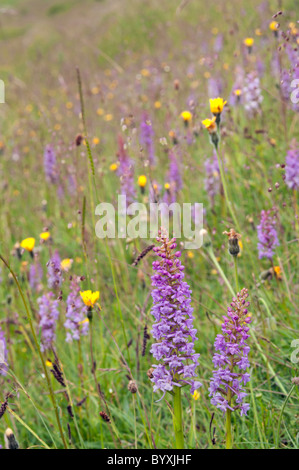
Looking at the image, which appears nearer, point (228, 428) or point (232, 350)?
point (232, 350)

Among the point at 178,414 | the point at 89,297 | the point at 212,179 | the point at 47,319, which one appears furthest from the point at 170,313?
the point at 212,179

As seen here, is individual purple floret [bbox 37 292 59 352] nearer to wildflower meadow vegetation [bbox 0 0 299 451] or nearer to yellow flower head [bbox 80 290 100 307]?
wildflower meadow vegetation [bbox 0 0 299 451]

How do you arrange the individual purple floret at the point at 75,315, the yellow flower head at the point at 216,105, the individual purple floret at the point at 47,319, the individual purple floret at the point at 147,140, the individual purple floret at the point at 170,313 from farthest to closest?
the individual purple floret at the point at 147,140, the individual purple floret at the point at 47,319, the individual purple floret at the point at 75,315, the yellow flower head at the point at 216,105, the individual purple floret at the point at 170,313

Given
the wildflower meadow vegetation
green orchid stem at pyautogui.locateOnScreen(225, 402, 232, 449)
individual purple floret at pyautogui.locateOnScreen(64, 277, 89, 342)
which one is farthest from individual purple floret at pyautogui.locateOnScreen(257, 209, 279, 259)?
green orchid stem at pyautogui.locateOnScreen(225, 402, 232, 449)

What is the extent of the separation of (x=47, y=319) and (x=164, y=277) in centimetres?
136

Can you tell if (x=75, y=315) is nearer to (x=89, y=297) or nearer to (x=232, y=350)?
(x=89, y=297)

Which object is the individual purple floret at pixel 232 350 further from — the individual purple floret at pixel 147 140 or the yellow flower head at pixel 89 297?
the individual purple floret at pixel 147 140

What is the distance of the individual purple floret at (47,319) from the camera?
2.36m

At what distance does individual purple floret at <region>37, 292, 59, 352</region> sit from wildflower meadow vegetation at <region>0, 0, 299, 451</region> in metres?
0.01

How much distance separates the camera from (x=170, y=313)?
3.98ft

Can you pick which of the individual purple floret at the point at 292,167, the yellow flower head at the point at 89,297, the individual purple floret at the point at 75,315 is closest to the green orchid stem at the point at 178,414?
the yellow flower head at the point at 89,297

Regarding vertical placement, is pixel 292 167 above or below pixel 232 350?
above

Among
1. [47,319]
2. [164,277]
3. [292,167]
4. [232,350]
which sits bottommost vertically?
[47,319]

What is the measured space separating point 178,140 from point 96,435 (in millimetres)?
1900
